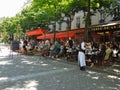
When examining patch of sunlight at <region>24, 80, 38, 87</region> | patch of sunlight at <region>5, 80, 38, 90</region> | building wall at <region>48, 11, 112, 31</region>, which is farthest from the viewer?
building wall at <region>48, 11, 112, 31</region>

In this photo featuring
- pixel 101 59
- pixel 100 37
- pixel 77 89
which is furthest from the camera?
pixel 100 37

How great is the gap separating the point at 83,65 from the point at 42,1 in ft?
41.5

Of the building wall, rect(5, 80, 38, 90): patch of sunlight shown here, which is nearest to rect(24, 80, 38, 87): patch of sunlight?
rect(5, 80, 38, 90): patch of sunlight

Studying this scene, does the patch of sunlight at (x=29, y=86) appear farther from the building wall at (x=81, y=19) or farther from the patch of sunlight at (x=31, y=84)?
the building wall at (x=81, y=19)

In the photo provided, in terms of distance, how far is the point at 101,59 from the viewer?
55.8 ft

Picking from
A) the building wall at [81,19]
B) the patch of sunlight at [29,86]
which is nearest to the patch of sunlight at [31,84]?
the patch of sunlight at [29,86]

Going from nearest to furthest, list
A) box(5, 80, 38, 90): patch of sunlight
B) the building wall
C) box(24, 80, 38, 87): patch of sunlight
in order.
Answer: box(5, 80, 38, 90): patch of sunlight < box(24, 80, 38, 87): patch of sunlight < the building wall

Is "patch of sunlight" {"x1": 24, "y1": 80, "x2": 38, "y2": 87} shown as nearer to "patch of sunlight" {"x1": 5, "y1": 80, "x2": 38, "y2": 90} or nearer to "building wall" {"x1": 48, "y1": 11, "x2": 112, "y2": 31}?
"patch of sunlight" {"x1": 5, "y1": 80, "x2": 38, "y2": 90}

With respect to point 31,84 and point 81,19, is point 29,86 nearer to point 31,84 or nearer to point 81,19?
point 31,84

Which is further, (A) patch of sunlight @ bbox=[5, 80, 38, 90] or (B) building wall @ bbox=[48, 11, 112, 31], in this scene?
(B) building wall @ bbox=[48, 11, 112, 31]

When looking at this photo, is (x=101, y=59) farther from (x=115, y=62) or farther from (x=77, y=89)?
(x=77, y=89)

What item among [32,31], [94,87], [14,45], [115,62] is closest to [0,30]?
[32,31]

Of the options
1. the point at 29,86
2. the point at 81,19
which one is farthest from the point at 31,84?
the point at 81,19

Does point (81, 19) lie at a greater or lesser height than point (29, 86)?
greater
